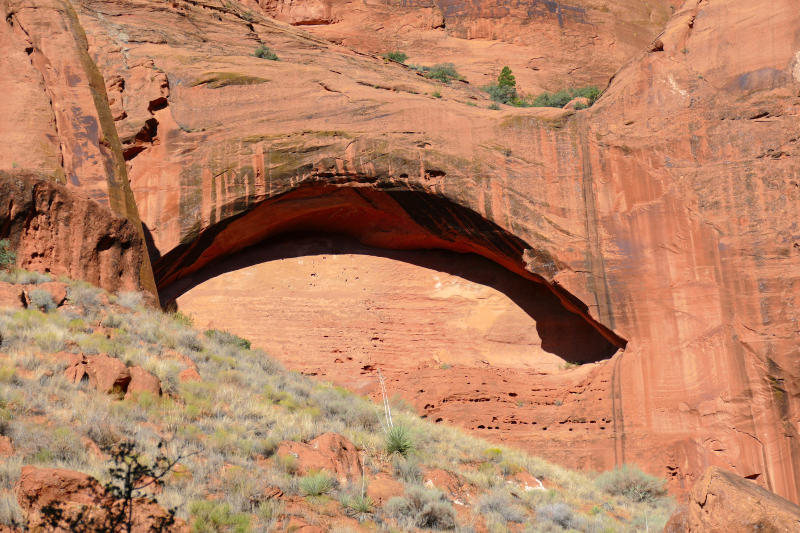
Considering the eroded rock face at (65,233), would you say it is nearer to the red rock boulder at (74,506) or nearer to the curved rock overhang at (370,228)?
the curved rock overhang at (370,228)

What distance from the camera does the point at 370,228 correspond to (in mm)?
18656

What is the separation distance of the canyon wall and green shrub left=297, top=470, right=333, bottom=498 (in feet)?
27.7

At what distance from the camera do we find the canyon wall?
46.4ft

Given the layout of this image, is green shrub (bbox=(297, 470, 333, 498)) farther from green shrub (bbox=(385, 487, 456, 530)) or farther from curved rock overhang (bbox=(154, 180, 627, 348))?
curved rock overhang (bbox=(154, 180, 627, 348))

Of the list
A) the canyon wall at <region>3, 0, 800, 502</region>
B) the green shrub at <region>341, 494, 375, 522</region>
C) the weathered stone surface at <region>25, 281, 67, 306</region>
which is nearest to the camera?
the green shrub at <region>341, 494, 375, 522</region>

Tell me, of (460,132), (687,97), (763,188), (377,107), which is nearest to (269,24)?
(377,107)

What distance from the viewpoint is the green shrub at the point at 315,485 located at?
6.89 metres

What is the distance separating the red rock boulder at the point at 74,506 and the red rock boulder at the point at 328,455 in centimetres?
213

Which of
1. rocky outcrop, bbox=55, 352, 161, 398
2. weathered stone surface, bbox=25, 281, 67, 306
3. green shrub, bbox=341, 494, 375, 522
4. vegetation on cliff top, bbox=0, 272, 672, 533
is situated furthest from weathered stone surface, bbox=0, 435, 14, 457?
weathered stone surface, bbox=25, 281, 67, 306

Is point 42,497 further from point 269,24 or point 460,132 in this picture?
point 269,24

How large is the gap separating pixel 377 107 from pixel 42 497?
13.0m

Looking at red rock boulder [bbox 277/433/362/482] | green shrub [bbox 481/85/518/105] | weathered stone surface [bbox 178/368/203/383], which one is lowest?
red rock boulder [bbox 277/433/362/482]

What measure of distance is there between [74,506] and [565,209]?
12546 millimetres

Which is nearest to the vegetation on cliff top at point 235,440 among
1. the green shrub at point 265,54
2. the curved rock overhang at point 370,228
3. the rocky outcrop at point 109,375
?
the rocky outcrop at point 109,375
